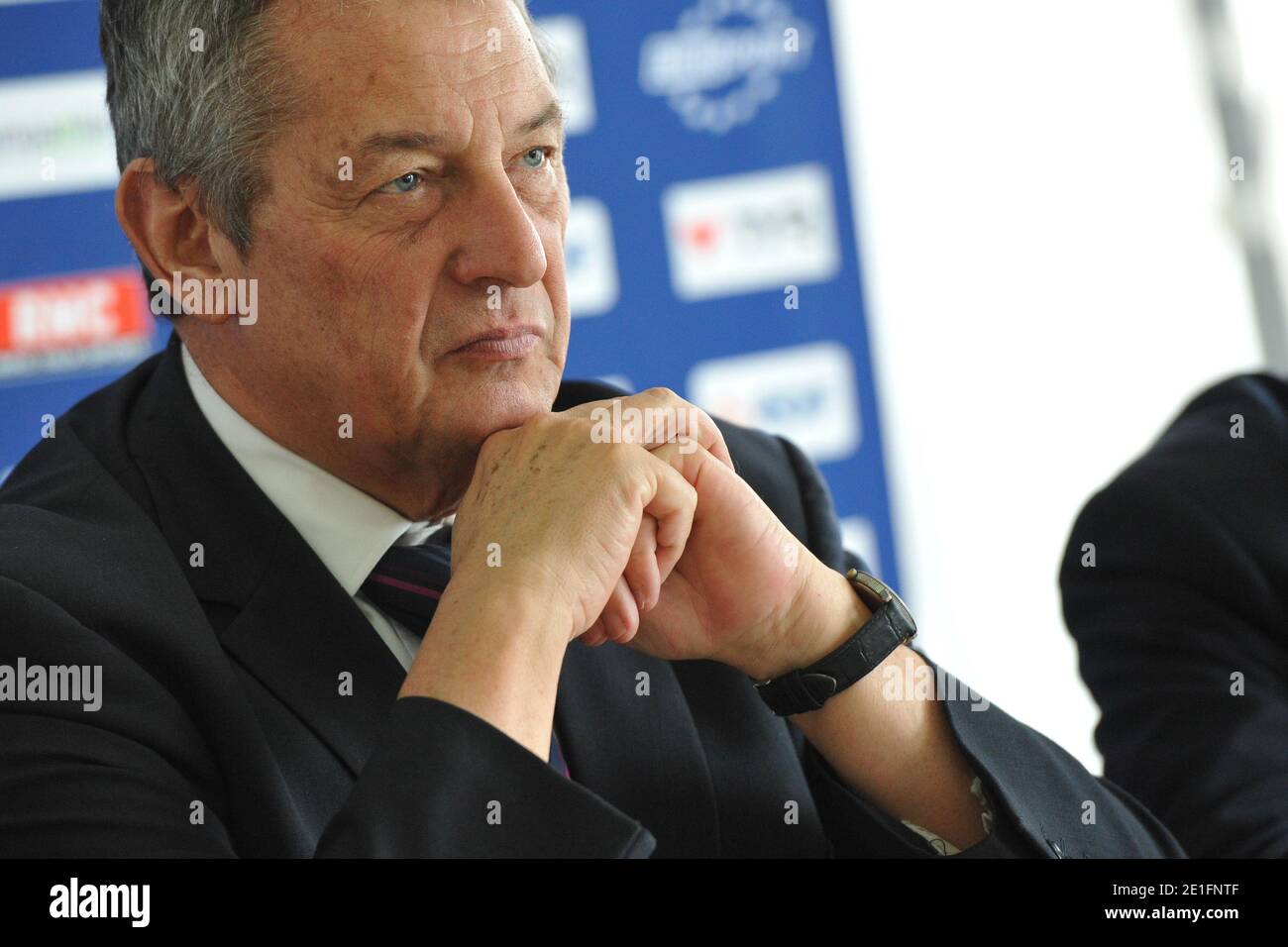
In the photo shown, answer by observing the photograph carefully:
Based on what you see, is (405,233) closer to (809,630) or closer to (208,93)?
(208,93)

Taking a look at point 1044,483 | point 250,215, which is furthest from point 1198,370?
point 250,215

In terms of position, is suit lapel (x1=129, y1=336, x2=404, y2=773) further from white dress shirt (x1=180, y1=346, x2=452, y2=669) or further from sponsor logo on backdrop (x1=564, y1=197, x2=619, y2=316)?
sponsor logo on backdrop (x1=564, y1=197, x2=619, y2=316)

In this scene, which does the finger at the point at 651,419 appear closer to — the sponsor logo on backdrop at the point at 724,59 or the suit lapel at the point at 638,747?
the suit lapel at the point at 638,747

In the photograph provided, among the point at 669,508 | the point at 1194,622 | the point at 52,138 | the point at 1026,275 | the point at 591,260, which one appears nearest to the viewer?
the point at 669,508

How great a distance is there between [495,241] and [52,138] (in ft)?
8.01

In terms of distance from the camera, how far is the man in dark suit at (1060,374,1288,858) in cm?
167

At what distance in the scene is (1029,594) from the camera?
161 inches

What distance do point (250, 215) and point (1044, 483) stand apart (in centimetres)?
311

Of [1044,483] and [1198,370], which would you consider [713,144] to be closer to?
[1044,483]

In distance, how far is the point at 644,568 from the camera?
54.9 inches

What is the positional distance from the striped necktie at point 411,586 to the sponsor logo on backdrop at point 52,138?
232 cm

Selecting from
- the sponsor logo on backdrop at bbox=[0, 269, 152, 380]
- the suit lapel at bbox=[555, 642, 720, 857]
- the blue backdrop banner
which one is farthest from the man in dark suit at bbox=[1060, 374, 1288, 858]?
the sponsor logo on backdrop at bbox=[0, 269, 152, 380]

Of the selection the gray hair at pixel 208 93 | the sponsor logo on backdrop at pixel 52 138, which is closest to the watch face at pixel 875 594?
the gray hair at pixel 208 93

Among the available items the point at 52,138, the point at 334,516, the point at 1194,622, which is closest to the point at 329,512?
the point at 334,516
